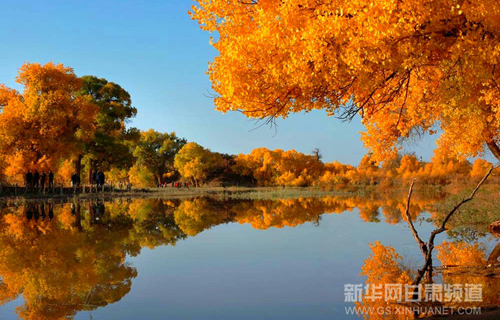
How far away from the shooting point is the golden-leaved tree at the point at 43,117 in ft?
95.8

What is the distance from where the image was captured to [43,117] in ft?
97.0

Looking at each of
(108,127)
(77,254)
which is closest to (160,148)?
(108,127)

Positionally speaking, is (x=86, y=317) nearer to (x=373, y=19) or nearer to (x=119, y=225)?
(x=373, y=19)

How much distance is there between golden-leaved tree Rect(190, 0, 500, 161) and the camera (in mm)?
6676

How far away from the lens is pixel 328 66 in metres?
7.32

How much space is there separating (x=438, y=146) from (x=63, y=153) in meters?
24.9

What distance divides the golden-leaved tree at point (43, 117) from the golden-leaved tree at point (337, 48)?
2427 centimetres

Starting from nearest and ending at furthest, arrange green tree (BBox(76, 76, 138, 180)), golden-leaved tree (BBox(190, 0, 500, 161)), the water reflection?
the water reflection → golden-leaved tree (BBox(190, 0, 500, 161)) → green tree (BBox(76, 76, 138, 180))

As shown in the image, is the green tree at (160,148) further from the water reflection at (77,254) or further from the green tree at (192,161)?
the water reflection at (77,254)

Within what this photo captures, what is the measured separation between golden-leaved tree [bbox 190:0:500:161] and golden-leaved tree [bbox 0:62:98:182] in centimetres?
2427

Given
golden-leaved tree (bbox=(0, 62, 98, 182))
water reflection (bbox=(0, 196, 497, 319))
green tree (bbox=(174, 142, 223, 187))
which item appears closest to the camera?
water reflection (bbox=(0, 196, 497, 319))

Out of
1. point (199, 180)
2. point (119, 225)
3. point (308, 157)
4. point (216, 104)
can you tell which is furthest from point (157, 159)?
point (216, 104)

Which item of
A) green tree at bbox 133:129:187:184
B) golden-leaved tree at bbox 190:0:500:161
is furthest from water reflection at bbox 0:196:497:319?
green tree at bbox 133:129:187:184

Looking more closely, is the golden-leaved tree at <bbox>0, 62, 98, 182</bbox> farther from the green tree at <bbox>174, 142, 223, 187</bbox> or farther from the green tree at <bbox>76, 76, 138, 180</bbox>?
the green tree at <bbox>174, 142, 223, 187</bbox>
